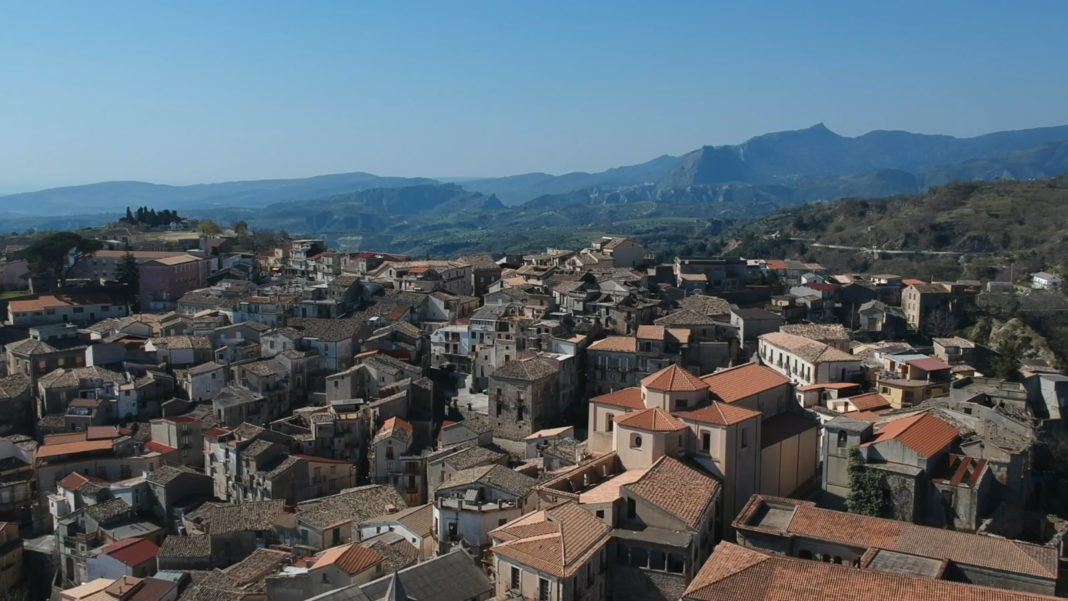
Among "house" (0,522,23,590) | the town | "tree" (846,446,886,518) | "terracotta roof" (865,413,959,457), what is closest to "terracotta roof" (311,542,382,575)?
the town

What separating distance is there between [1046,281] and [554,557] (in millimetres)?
59748

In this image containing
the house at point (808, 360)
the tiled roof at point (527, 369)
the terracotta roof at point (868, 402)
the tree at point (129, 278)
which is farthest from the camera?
the tree at point (129, 278)

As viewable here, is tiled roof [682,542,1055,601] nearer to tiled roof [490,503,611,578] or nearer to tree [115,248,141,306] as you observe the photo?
tiled roof [490,503,611,578]

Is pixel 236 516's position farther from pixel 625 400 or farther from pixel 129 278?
pixel 129 278

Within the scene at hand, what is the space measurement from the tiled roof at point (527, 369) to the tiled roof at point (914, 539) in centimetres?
1399

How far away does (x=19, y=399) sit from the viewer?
135ft

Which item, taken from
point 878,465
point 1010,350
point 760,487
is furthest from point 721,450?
point 1010,350

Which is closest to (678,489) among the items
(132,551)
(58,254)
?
(132,551)

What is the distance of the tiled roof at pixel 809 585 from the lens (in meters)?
18.1

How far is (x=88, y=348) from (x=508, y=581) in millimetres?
31211

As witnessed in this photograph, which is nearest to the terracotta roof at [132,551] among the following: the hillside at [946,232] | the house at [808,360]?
the house at [808,360]

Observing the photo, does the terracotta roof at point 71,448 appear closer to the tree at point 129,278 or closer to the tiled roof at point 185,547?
the tiled roof at point 185,547

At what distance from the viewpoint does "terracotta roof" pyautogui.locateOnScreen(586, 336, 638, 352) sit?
125 ft

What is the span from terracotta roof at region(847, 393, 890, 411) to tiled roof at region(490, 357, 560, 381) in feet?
38.2
